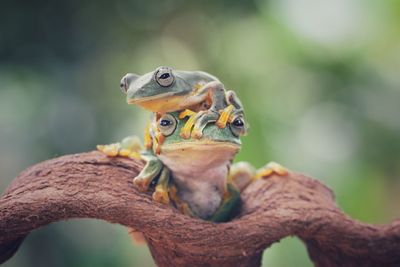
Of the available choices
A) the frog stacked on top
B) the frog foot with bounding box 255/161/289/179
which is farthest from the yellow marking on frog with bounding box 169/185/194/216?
the frog foot with bounding box 255/161/289/179

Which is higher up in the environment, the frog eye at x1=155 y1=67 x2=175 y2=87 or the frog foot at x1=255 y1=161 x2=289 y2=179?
the frog eye at x1=155 y1=67 x2=175 y2=87

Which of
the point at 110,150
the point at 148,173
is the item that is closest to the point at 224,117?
the point at 148,173

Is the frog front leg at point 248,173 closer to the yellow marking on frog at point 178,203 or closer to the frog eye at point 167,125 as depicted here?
the yellow marking on frog at point 178,203

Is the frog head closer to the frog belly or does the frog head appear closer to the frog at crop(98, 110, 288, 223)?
the frog at crop(98, 110, 288, 223)

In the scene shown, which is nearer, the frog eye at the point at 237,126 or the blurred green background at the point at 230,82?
the frog eye at the point at 237,126

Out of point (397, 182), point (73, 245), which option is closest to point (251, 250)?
point (73, 245)

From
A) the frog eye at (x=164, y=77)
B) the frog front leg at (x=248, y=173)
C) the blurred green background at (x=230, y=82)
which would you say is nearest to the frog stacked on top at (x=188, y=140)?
the frog eye at (x=164, y=77)
